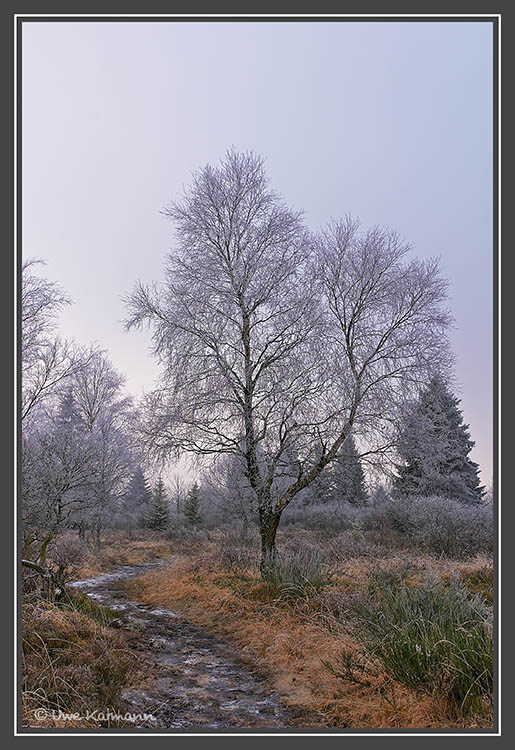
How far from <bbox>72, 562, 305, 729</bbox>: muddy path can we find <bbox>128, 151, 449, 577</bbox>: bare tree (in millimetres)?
2430

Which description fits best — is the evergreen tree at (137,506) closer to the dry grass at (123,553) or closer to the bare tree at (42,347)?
the dry grass at (123,553)

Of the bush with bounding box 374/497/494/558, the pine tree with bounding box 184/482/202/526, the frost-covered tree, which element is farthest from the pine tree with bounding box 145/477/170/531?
the bush with bounding box 374/497/494/558

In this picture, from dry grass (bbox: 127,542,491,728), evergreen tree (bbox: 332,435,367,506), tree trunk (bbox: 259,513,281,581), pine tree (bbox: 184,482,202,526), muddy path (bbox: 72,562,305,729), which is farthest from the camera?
pine tree (bbox: 184,482,202,526)

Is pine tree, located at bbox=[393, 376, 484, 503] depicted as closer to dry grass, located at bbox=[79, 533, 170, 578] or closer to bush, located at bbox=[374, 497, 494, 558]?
bush, located at bbox=[374, 497, 494, 558]

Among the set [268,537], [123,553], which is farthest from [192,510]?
[268,537]

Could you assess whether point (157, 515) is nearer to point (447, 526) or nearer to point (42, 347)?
point (42, 347)

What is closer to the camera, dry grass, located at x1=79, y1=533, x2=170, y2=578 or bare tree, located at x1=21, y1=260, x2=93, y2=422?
bare tree, located at x1=21, y1=260, x2=93, y2=422

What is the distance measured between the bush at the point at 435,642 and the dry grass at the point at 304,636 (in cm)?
13

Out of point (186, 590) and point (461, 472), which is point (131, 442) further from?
point (461, 472)

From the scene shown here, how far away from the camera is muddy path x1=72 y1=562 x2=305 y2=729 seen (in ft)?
13.0

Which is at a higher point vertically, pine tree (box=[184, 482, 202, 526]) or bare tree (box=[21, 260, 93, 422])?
bare tree (box=[21, 260, 93, 422])

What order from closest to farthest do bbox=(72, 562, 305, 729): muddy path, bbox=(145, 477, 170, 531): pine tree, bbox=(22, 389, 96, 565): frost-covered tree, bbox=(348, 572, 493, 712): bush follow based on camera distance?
bbox=(348, 572, 493, 712): bush < bbox=(72, 562, 305, 729): muddy path < bbox=(22, 389, 96, 565): frost-covered tree < bbox=(145, 477, 170, 531): pine tree
